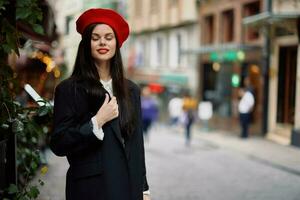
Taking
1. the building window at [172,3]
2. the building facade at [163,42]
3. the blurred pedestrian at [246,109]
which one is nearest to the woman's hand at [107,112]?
the blurred pedestrian at [246,109]

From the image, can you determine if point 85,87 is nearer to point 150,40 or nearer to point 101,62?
point 101,62

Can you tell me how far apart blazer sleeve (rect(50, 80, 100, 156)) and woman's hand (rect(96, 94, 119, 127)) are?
0.19ft

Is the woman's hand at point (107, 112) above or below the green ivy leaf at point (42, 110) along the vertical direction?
above

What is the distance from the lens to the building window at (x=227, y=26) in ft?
75.9

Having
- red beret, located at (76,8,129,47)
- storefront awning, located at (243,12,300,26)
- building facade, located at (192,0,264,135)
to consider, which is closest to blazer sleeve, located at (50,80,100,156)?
red beret, located at (76,8,129,47)

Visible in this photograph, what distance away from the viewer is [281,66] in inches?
710

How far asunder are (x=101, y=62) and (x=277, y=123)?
15.8 metres

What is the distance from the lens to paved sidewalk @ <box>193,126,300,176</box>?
1257 centimetres

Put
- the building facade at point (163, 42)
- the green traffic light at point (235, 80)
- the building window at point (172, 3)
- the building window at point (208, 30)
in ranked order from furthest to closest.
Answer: the building window at point (172, 3) < the building facade at point (163, 42) < the building window at point (208, 30) < the green traffic light at point (235, 80)

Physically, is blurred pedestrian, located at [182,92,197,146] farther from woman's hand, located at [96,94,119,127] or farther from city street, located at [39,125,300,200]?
woman's hand, located at [96,94,119,127]

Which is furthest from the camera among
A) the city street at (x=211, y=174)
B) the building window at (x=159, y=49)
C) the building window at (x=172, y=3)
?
the building window at (x=159, y=49)

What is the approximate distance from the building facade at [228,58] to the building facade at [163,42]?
4.18 feet

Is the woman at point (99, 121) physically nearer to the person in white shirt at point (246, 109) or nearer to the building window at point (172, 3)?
the person in white shirt at point (246, 109)

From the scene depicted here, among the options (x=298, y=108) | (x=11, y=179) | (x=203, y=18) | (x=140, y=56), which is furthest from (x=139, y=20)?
(x=11, y=179)
